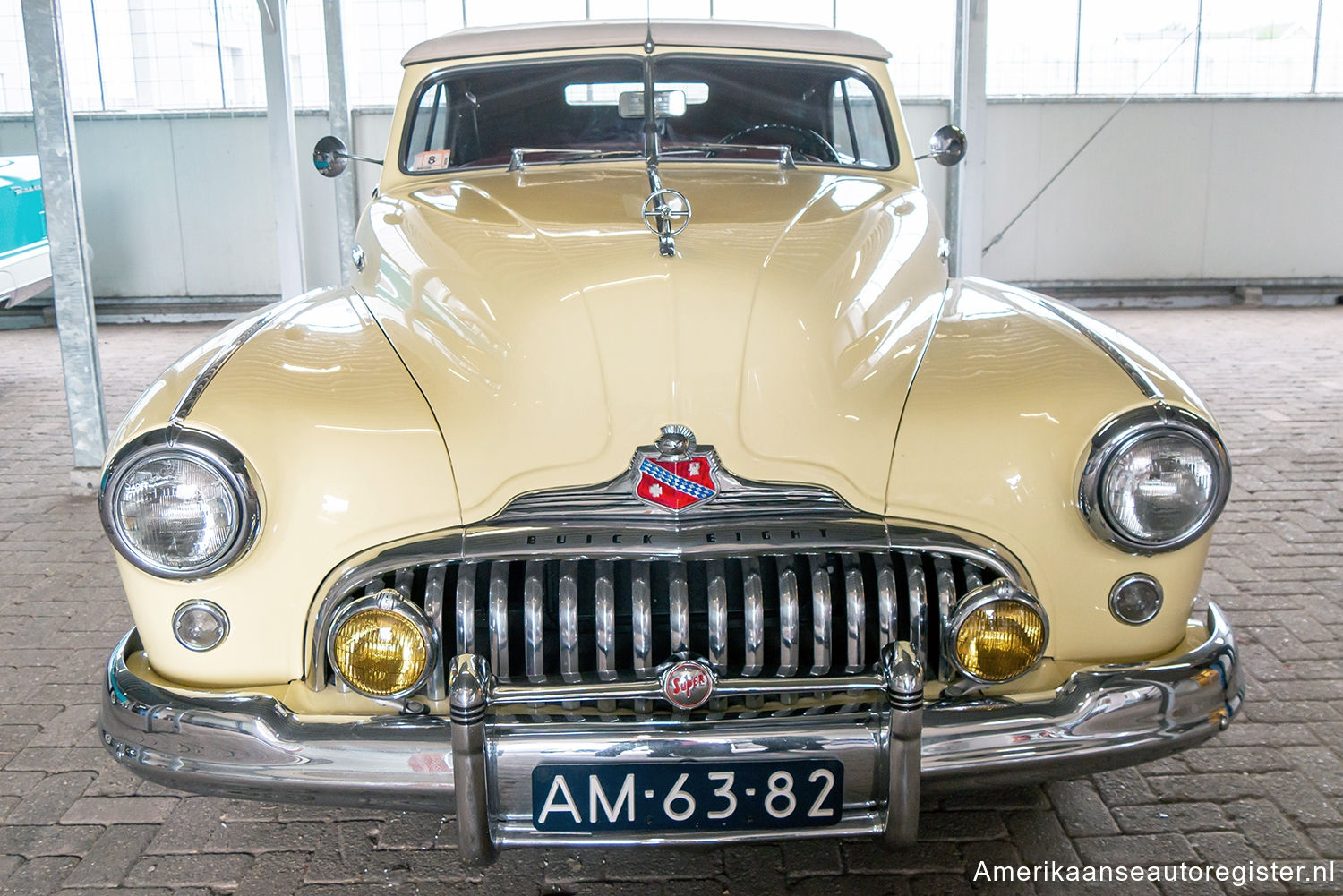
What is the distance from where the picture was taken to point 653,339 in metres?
1.98

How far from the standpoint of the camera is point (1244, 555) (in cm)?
406

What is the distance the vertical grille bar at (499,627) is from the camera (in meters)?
1.78

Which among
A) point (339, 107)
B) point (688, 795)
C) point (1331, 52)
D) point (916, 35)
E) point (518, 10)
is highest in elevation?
point (518, 10)

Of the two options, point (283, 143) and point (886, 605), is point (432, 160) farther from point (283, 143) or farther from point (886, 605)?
point (283, 143)

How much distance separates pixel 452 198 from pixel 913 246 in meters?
1.13

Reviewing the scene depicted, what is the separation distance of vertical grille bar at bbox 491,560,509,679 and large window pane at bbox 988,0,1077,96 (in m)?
11.5

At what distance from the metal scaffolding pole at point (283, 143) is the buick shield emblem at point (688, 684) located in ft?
18.4

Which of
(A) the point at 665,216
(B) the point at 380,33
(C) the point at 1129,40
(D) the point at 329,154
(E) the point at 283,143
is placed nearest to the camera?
(A) the point at 665,216

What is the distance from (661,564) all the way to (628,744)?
33cm

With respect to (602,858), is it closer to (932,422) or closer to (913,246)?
(932,422)

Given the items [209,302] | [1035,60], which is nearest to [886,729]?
[209,302]

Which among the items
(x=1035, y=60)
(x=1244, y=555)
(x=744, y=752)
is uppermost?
(x=1035, y=60)

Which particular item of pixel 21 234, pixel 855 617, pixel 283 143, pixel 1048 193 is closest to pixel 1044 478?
pixel 855 617

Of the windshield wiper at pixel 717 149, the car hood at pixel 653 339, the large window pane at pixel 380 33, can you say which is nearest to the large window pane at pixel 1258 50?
the large window pane at pixel 380 33
